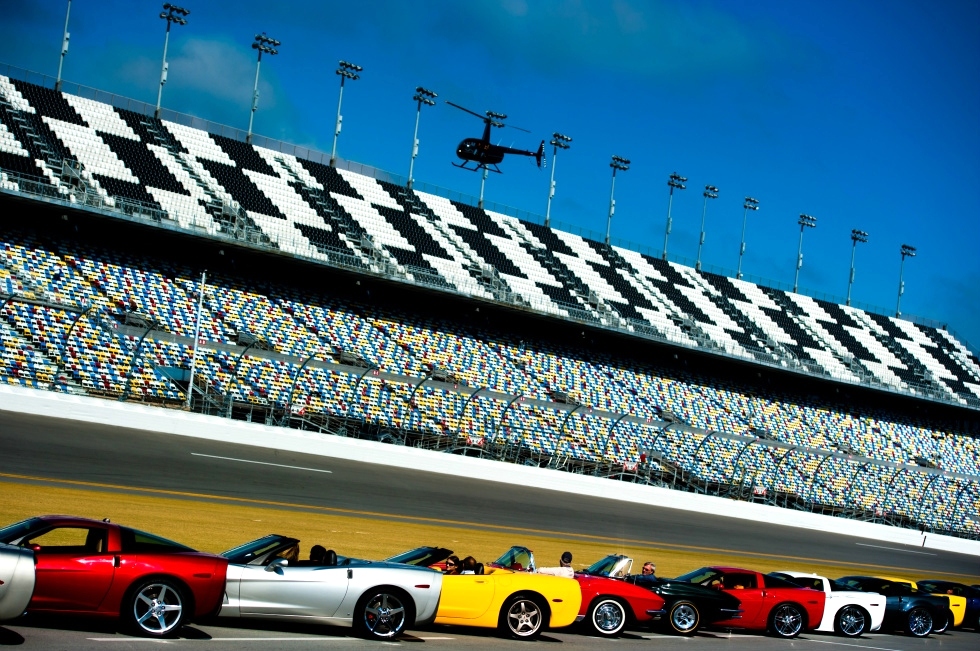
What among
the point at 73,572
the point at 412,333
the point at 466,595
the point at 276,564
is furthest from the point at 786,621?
the point at 412,333

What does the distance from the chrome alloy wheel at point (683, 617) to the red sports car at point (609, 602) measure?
0.80m

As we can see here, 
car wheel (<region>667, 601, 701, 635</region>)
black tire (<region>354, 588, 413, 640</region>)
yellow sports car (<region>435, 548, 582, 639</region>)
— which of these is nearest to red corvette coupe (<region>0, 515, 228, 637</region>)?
black tire (<region>354, 588, 413, 640</region>)

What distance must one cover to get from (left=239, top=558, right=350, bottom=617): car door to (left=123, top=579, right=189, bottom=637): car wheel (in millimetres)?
933

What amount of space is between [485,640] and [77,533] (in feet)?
15.9

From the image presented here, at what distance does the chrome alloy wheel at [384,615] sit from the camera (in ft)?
38.6

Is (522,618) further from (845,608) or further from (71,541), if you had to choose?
(845,608)

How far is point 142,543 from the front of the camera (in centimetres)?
1047

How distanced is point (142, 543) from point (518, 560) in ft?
17.3

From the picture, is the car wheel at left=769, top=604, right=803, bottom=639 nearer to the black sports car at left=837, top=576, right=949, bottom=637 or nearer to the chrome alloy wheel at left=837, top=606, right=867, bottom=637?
the chrome alloy wheel at left=837, top=606, right=867, bottom=637

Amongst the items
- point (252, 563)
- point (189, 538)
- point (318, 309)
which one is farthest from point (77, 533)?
point (318, 309)

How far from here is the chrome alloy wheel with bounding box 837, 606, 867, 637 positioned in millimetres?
18156

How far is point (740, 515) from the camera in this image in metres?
41.4

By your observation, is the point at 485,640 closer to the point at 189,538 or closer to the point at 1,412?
the point at 189,538

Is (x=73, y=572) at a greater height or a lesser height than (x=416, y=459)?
greater
